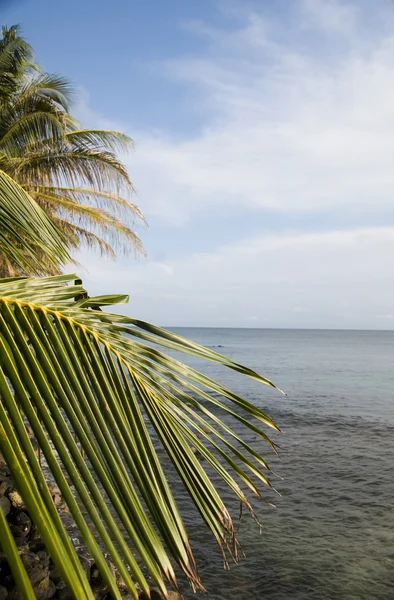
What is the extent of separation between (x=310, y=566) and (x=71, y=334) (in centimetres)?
653

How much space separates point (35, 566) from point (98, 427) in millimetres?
4446

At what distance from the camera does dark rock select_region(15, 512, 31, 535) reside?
5526 mm

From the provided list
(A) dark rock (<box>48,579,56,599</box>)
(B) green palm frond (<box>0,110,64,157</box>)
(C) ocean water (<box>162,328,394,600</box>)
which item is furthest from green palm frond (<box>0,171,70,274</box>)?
(B) green palm frond (<box>0,110,64,157</box>)

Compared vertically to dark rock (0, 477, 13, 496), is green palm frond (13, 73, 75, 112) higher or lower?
higher

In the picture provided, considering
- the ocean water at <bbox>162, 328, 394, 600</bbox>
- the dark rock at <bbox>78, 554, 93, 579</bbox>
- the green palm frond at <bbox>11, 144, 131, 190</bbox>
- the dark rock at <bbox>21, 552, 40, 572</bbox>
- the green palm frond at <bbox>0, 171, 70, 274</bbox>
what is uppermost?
the green palm frond at <bbox>11, 144, 131, 190</bbox>

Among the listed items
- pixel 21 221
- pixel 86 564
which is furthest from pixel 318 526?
pixel 21 221

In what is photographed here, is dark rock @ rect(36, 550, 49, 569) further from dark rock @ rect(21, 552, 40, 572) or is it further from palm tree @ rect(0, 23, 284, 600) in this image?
palm tree @ rect(0, 23, 284, 600)

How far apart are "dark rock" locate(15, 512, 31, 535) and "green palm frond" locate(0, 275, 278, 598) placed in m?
5.33

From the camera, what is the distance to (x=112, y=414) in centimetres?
91

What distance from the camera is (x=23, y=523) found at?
560cm

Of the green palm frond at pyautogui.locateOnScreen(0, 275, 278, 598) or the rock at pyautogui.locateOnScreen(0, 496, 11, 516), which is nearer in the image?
the green palm frond at pyautogui.locateOnScreen(0, 275, 278, 598)

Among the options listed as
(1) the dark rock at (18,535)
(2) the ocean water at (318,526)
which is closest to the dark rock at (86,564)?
(1) the dark rock at (18,535)

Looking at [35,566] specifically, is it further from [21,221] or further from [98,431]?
[98,431]

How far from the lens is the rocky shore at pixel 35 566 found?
14.4 ft
